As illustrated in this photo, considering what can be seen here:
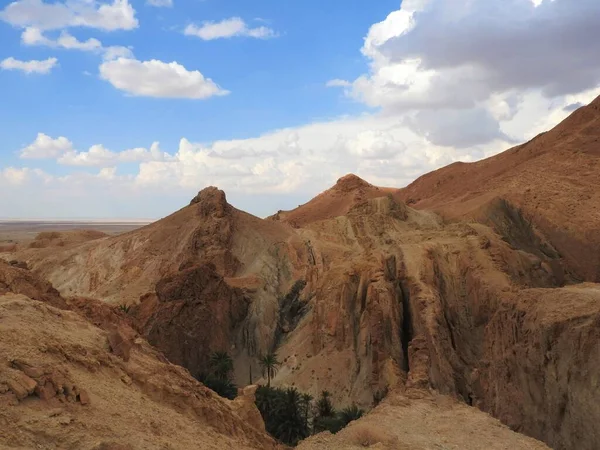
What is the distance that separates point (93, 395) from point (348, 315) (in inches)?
1255

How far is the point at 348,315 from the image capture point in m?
42.2

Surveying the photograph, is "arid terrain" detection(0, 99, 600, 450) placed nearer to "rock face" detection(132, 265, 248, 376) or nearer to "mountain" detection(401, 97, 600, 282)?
"rock face" detection(132, 265, 248, 376)

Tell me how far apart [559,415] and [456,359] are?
17812 millimetres

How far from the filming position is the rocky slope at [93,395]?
9500 mm

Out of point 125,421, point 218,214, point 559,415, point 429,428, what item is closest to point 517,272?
point 559,415

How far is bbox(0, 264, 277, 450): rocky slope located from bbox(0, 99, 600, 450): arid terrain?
0.04 meters

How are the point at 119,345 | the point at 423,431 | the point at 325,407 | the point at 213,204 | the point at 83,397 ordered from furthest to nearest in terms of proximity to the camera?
the point at 213,204 < the point at 325,407 < the point at 423,431 < the point at 119,345 < the point at 83,397

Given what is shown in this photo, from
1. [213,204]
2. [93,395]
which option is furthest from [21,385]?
[213,204]

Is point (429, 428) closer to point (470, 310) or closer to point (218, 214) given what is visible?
point (470, 310)

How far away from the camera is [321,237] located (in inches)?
2628

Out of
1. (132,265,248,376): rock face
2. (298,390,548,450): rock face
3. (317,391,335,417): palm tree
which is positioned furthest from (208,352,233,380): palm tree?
(298,390,548,450): rock face

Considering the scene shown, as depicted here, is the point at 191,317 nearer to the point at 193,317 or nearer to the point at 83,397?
the point at 193,317

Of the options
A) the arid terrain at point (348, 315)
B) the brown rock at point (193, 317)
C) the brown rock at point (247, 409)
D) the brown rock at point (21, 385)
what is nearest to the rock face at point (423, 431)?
the arid terrain at point (348, 315)

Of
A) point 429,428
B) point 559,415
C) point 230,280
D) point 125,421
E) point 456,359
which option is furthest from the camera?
point 230,280
